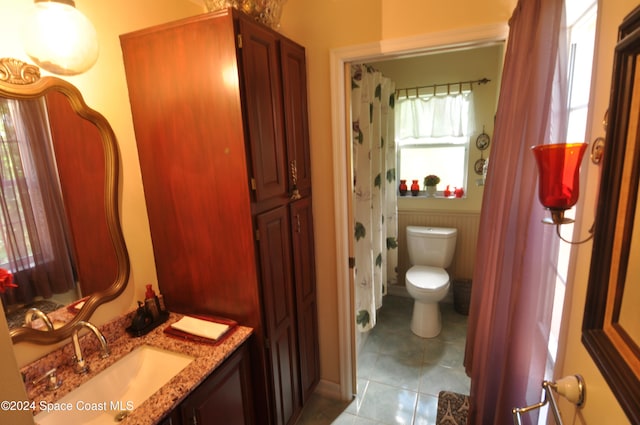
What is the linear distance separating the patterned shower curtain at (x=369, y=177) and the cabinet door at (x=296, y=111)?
46 cm

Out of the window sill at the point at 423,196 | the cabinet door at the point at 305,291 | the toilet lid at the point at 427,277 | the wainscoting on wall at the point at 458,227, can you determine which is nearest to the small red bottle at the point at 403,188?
the window sill at the point at 423,196

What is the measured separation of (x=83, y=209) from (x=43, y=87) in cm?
45

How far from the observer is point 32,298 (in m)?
1.06

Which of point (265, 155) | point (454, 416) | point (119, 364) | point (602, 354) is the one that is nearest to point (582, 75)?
point (602, 354)

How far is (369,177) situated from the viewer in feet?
7.28

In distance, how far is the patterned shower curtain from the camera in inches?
82.1

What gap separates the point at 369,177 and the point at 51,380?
191cm

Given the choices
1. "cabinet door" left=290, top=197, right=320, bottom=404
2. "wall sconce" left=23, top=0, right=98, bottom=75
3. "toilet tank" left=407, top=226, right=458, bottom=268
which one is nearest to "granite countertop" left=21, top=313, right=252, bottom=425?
"cabinet door" left=290, top=197, right=320, bottom=404

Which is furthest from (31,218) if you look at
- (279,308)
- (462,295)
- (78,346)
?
(462,295)

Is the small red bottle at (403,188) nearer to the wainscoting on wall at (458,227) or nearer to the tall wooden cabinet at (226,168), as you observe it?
the wainscoting on wall at (458,227)

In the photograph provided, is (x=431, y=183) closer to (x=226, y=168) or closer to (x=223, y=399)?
(x=226, y=168)

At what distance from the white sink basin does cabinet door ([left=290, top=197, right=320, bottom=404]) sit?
2.23 ft

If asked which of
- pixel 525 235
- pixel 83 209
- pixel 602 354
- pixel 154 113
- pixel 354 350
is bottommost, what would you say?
pixel 354 350

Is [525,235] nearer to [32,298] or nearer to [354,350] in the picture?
[354,350]
